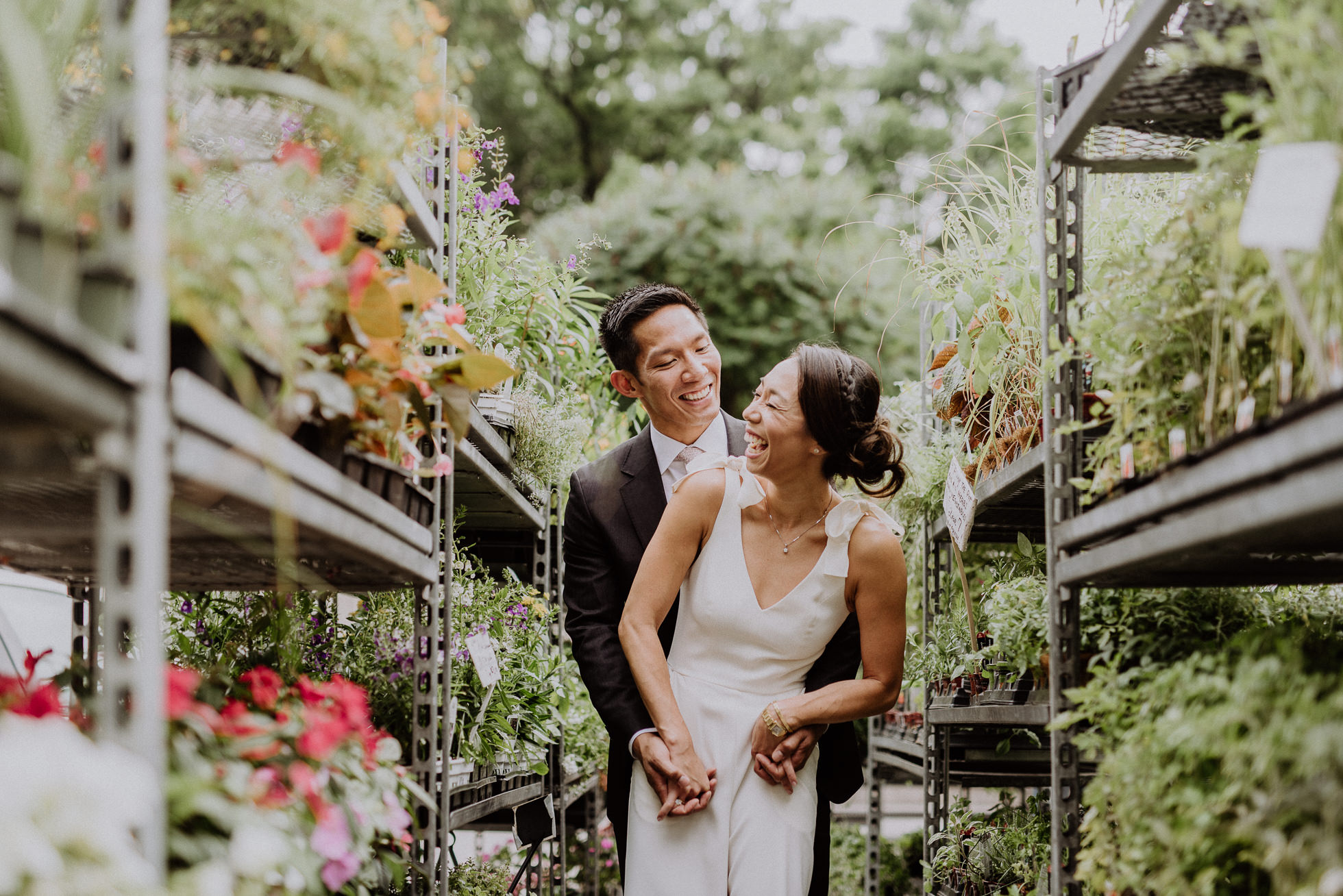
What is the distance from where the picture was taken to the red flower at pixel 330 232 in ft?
3.83

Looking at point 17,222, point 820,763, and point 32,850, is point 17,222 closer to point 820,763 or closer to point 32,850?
point 32,850

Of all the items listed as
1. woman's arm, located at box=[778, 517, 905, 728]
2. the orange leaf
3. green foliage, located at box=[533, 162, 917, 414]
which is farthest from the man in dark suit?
green foliage, located at box=[533, 162, 917, 414]

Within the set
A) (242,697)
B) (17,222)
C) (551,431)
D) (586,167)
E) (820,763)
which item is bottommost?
(820,763)

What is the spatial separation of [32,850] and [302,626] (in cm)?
142

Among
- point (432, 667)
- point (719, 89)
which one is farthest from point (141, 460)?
point (719, 89)

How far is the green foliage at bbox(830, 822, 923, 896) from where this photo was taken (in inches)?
176

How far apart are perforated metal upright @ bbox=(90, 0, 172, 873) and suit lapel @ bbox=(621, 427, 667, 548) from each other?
5.42ft

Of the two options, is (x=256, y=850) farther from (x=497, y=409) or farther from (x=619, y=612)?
(x=497, y=409)

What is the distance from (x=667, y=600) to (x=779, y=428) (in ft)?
1.38

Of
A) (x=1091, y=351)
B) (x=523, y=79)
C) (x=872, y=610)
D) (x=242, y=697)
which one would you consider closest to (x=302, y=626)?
(x=242, y=697)

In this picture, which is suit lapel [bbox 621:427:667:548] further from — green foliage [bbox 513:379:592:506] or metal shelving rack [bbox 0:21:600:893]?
metal shelving rack [bbox 0:21:600:893]

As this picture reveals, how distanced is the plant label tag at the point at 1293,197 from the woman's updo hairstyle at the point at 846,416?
1146 millimetres

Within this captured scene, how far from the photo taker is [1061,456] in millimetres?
1744

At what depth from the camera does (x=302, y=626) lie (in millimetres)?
2148
